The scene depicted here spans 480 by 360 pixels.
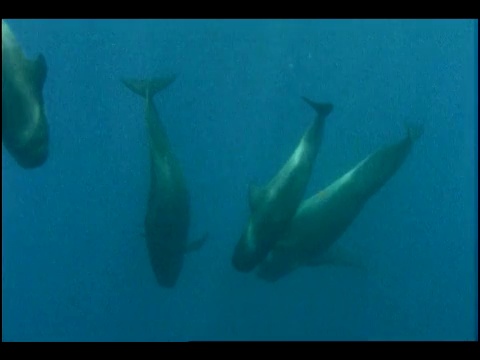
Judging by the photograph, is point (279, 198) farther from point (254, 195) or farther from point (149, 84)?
point (149, 84)

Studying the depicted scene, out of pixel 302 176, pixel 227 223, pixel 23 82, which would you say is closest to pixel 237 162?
pixel 227 223

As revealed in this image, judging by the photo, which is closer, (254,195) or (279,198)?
(279,198)

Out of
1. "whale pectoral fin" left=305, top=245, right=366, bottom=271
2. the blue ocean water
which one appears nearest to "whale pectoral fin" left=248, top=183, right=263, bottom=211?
"whale pectoral fin" left=305, top=245, right=366, bottom=271

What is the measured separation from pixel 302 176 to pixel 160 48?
8.43 metres

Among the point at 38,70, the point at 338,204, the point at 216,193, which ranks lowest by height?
the point at 216,193

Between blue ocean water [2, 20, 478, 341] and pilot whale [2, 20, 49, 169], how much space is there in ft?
18.5

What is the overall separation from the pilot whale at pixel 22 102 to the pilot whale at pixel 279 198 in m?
2.60

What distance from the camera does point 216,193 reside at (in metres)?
14.2

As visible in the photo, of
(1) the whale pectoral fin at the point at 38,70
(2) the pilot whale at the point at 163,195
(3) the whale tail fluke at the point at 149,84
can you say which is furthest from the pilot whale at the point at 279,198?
(1) the whale pectoral fin at the point at 38,70

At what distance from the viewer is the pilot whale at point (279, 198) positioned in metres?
8.12

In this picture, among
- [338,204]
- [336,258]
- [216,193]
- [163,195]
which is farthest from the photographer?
[216,193]

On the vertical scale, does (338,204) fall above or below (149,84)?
below

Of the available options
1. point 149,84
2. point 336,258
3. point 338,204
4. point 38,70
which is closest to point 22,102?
point 38,70

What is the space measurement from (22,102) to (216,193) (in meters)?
7.10
